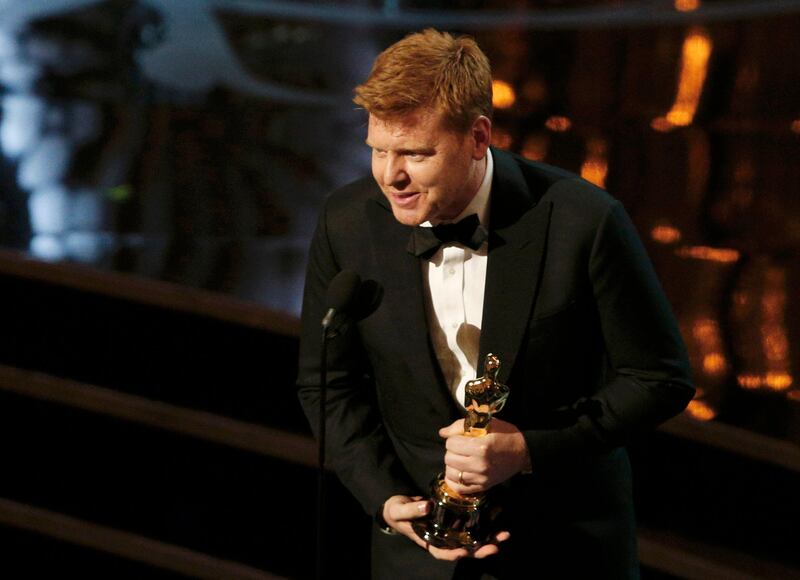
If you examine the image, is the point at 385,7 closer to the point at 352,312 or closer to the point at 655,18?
the point at 655,18

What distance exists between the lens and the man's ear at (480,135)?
4.80ft

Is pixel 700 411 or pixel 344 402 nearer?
pixel 344 402

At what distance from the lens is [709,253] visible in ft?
11.9

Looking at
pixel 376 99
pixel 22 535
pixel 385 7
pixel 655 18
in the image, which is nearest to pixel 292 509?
pixel 22 535

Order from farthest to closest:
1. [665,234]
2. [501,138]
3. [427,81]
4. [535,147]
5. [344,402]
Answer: [501,138]
[535,147]
[665,234]
[344,402]
[427,81]

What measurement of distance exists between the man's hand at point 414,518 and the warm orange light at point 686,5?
5193 millimetres

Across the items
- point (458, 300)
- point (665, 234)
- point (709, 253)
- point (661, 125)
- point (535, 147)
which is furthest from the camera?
point (661, 125)

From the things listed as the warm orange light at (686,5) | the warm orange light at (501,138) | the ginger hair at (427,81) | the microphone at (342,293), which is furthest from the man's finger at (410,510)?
the warm orange light at (686,5)

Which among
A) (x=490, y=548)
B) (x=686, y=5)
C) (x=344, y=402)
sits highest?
(x=686, y=5)

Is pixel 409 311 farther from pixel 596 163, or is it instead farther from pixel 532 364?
pixel 596 163

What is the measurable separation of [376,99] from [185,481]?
1.93 meters

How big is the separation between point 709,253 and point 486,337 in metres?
2.27

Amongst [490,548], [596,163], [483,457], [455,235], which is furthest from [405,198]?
[596,163]

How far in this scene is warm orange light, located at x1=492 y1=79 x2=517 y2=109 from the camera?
5381mm
